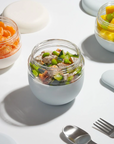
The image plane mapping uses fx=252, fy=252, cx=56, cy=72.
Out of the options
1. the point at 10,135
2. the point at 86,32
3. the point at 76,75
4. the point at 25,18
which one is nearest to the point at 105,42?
the point at 86,32

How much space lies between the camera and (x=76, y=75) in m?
0.98

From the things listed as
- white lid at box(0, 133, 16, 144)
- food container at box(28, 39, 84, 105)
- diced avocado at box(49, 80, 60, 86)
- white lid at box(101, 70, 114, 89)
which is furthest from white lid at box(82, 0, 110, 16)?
white lid at box(0, 133, 16, 144)

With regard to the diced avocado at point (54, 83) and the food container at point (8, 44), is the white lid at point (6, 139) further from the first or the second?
the food container at point (8, 44)

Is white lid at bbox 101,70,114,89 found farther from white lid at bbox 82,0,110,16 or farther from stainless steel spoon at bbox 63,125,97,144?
white lid at bbox 82,0,110,16

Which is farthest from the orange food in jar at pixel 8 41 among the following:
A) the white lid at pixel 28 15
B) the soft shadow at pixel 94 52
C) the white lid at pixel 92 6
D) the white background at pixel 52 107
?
the white lid at pixel 92 6

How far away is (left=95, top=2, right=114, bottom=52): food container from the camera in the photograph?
128 centimetres

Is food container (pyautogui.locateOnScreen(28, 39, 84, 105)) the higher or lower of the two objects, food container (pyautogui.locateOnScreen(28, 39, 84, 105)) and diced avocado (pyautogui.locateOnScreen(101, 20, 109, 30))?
the lower

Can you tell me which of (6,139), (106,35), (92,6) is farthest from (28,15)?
(6,139)

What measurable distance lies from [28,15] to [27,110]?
0.71 metres

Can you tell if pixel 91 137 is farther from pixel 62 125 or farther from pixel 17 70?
pixel 17 70

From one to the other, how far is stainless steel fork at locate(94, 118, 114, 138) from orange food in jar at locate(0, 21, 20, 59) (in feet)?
1.71

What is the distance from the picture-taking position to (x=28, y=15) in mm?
1560

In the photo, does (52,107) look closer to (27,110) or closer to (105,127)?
(27,110)

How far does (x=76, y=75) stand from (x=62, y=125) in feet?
0.69
